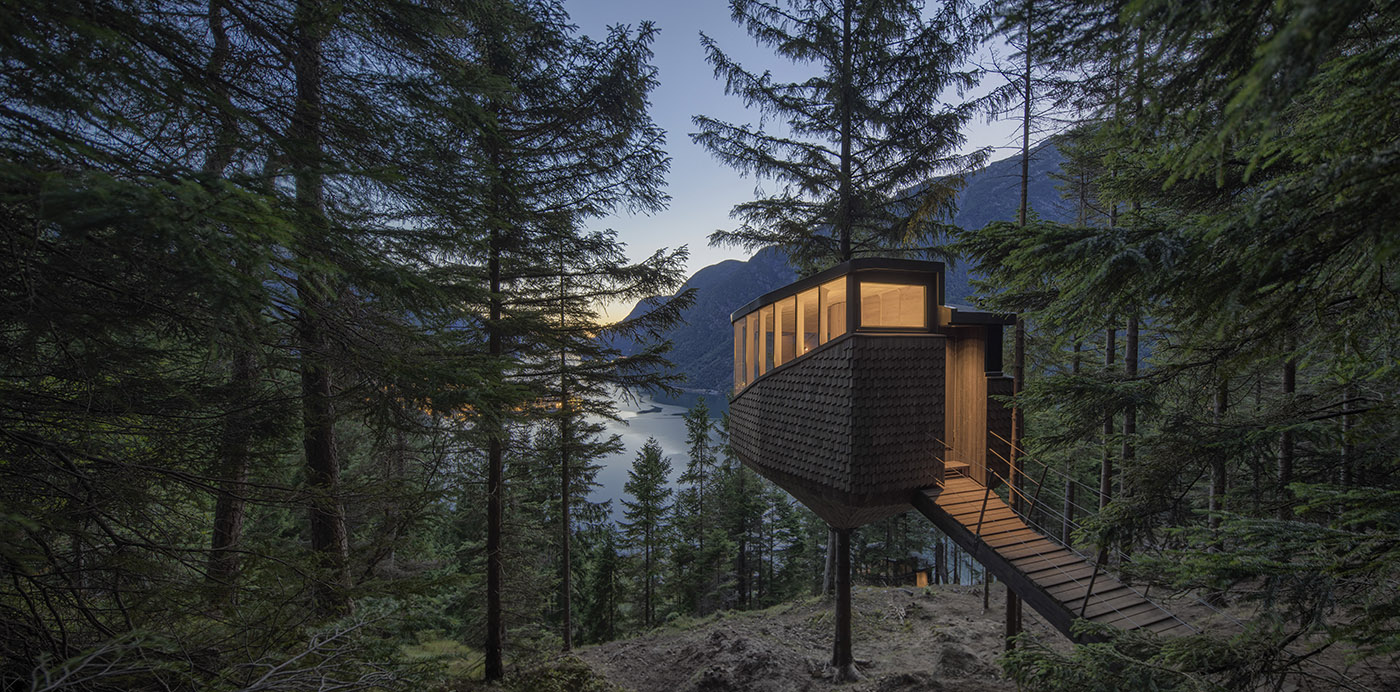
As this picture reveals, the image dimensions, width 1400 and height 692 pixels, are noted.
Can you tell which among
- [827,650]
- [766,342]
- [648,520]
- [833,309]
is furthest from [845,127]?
[648,520]

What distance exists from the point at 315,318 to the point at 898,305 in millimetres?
5827

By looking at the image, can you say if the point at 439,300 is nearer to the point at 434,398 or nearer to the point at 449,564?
the point at 434,398

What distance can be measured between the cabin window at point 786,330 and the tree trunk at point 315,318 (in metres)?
5.15

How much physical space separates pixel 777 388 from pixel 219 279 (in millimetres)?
5849

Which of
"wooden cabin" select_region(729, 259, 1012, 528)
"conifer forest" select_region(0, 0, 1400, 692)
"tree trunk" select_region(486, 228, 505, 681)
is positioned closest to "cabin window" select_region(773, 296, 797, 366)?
"wooden cabin" select_region(729, 259, 1012, 528)

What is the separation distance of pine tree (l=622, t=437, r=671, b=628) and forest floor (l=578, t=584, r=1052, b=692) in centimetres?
747

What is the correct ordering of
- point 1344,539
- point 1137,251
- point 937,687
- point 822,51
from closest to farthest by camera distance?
point 1344,539, point 1137,251, point 937,687, point 822,51

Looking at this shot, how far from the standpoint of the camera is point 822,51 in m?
7.17

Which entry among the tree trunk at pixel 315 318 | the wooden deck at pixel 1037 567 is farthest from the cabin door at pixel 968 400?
the tree trunk at pixel 315 318

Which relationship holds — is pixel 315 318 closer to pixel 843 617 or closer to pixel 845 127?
pixel 845 127

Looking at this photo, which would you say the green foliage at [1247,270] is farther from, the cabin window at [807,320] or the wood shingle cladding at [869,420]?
the cabin window at [807,320]

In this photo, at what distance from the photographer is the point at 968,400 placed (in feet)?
22.0

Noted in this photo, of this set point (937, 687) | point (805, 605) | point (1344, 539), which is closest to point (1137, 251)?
point (1344, 539)

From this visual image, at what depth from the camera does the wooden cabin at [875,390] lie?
17.0ft
